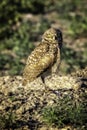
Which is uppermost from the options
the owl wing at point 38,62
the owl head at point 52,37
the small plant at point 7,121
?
the owl head at point 52,37

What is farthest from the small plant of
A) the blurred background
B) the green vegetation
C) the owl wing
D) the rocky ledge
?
the blurred background

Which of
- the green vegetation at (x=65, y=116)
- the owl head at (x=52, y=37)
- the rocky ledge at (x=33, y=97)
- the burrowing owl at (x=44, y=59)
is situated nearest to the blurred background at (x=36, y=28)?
the rocky ledge at (x=33, y=97)

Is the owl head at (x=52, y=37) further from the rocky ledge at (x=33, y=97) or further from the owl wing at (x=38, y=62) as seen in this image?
the rocky ledge at (x=33, y=97)

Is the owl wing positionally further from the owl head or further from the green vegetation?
the green vegetation

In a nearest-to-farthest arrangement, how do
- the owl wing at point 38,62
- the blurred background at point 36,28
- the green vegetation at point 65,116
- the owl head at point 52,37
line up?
the green vegetation at point 65,116 → the owl wing at point 38,62 → the owl head at point 52,37 → the blurred background at point 36,28

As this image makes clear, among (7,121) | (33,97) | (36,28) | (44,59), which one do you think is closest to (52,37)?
(44,59)

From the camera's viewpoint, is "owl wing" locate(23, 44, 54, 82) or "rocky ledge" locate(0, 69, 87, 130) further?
"owl wing" locate(23, 44, 54, 82)

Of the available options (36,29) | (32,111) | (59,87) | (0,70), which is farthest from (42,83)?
(36,29)
